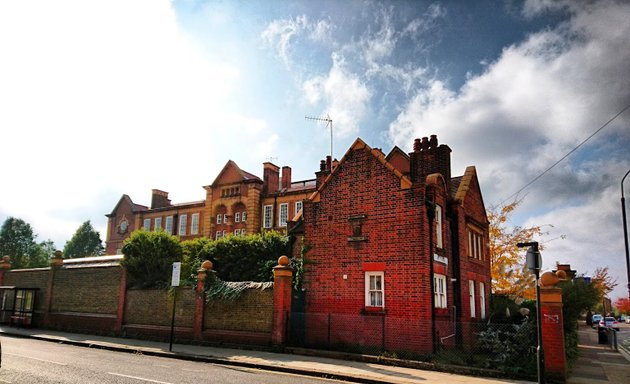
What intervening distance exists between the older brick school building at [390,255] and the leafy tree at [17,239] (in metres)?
72.3

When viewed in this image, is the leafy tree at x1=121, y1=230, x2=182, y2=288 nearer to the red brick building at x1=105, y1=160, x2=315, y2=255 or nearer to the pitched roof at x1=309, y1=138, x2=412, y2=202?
the pitched roof at x1=309, y1=138, x2=412, y2=202

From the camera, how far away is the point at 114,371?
1196 centimetres

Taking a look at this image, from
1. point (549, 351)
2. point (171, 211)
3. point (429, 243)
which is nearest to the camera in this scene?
point (549, 351)

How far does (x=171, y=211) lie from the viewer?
56.6 m

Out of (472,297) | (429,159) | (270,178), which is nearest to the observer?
(429,159)

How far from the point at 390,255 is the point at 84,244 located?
73.9 m

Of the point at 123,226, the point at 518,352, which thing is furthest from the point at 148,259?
the point at 123,226

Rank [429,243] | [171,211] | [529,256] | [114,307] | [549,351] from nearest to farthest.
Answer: [529,256] → [549,351] → [429,243] → [114,307] → [171,211]

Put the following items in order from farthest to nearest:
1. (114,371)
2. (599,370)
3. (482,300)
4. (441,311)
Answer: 1. (482,300)
2. (441,311)
3. (599,370)
4. (114,371)

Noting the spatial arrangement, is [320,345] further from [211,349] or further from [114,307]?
[114,307]

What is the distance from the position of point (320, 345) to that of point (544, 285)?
8243 millimetres

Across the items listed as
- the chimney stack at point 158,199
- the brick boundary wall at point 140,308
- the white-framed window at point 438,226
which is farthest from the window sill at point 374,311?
the chimney stack at point 158,199

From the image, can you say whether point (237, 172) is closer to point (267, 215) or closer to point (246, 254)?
point (267, 215)

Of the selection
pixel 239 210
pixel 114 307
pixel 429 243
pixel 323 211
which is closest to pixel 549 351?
pixel 429 243
